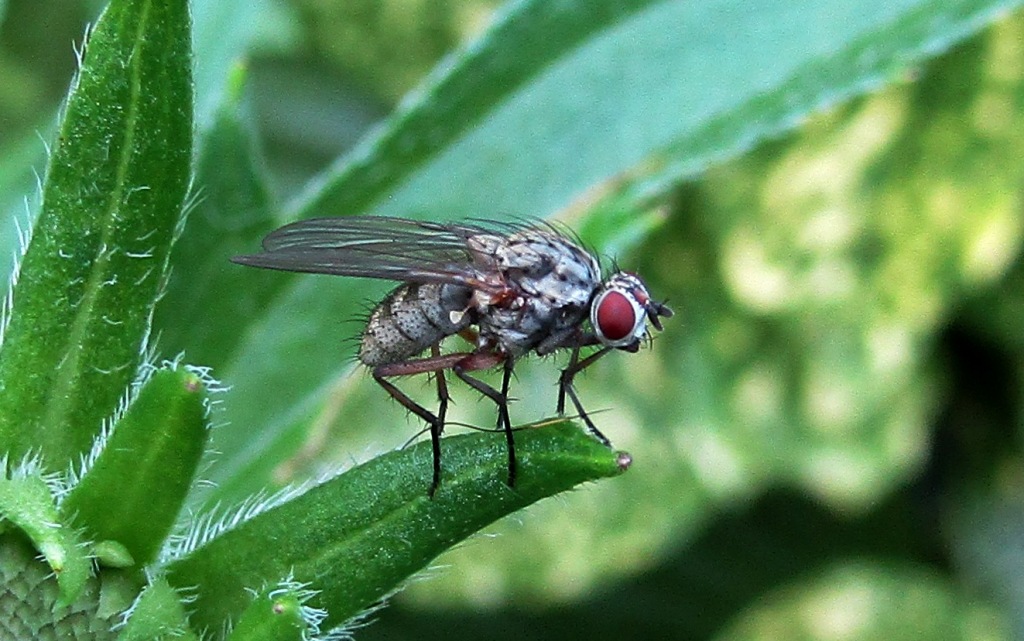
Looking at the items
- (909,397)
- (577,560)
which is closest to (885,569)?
(909,397)

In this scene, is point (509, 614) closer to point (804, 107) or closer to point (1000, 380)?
point (1000, 380)

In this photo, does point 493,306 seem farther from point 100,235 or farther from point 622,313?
point 100,235

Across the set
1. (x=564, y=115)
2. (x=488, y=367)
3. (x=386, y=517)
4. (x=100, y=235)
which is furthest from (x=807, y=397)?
(x=100, y=235)

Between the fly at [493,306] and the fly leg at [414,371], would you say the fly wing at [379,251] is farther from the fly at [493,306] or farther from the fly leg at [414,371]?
the fly leg at [414,371]

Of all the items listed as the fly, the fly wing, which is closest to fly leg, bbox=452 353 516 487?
the fly

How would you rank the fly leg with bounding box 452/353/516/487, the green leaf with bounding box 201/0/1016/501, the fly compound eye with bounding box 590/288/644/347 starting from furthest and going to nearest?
the green leaf with bounding box 201/0/1016/501, the fly compound eye with bounding box 590/288/644/347, the fly leg with bounding box 452/353/516/487

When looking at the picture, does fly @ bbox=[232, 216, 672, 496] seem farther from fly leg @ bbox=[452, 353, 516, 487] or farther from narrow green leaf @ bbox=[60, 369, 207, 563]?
narrow green leaf @ bbox=[60, 369, 207, 563]

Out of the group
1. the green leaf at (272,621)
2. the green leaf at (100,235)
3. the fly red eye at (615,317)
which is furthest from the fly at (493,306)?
the green leaf at (272,621)
